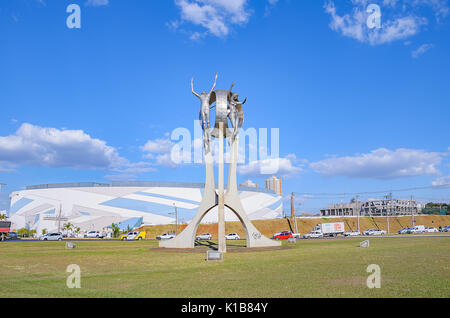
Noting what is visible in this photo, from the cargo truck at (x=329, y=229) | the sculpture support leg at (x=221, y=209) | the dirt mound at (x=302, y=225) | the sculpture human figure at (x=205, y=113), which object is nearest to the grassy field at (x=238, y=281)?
the sculpture support leg at (x=221, y=209)

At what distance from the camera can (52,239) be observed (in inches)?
2168

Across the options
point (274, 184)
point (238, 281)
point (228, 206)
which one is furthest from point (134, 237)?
point (274, 184)

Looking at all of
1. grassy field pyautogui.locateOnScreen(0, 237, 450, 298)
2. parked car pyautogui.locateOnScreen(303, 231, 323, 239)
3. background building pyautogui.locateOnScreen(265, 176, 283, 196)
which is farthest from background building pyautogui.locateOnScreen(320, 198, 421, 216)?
grassy field pyautogui.locateOnScreen(0, 237, 450, 298)

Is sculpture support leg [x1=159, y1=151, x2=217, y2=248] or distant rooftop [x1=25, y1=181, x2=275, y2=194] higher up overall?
distant rooftop [x1=25, y1=181, x2=275, y2=194]

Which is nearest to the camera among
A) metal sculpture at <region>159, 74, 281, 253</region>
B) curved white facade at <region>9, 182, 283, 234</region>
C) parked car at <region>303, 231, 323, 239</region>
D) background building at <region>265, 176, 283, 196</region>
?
metal sculpture at <region>159, 74, 281, 253</region>

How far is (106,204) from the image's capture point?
94.1 m

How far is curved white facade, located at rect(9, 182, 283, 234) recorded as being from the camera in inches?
3602

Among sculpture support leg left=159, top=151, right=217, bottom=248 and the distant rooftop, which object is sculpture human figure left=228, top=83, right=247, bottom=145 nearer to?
sculpture support leg left=159, top=151, right=217, bottom=248

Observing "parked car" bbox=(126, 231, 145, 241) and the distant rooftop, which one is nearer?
"parked car" bbox=(126, 231, 145, 241)

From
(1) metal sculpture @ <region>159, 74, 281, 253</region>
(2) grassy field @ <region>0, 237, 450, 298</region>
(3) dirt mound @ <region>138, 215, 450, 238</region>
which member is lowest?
(3) dirt mound @ <region>138, 215, 450, 238</region>

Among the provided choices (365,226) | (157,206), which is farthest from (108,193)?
(365,226)

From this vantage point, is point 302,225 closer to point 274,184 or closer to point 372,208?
point 372,208

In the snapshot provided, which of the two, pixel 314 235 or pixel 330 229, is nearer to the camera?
pixel 314 235

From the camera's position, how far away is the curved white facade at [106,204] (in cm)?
9150
